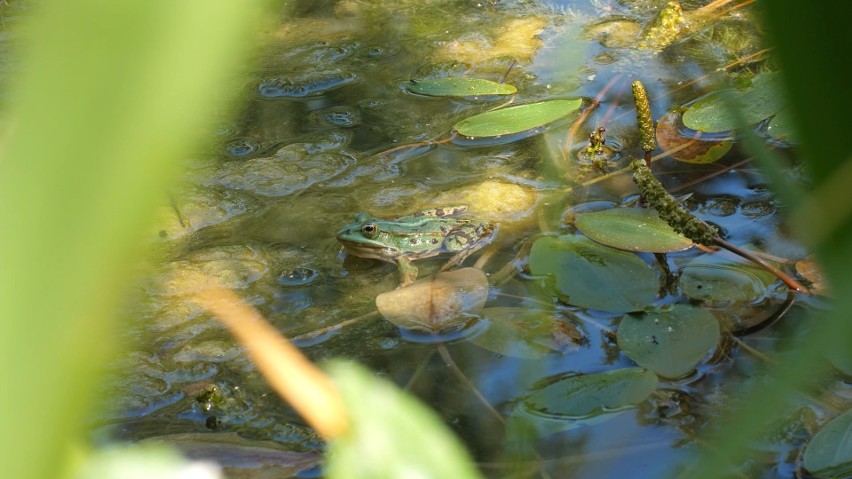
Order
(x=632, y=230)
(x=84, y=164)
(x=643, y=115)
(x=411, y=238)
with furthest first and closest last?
(x=411, y=238) → (x=643, y=115) → (x=632, y=230) → (x=84, y=164)

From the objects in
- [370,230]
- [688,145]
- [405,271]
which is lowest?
[405,271]

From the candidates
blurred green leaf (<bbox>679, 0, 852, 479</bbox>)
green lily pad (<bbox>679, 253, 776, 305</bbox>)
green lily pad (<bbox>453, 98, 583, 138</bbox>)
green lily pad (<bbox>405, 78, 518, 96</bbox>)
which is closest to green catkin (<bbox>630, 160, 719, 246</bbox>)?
green lily pad (<bbox>679, 253, 776, 305</bbox>)

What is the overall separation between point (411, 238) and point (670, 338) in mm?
984

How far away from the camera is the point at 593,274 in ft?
6.86

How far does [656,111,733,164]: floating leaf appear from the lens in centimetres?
265

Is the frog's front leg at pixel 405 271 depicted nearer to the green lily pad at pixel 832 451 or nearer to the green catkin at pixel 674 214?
the green catkin at pixel 674 214

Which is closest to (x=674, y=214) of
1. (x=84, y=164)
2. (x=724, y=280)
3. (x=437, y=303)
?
(x=724, y=280)

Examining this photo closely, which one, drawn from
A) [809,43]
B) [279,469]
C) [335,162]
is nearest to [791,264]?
[279,469]

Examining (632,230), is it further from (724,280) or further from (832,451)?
(832,451)

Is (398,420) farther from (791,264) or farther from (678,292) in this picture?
(791,264)

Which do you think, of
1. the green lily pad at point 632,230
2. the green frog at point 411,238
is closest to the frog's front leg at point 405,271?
the green frog at point 411,238

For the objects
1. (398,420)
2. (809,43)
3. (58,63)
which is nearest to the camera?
(58,63)

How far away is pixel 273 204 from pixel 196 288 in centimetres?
51

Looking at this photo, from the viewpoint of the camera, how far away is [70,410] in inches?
9.7
